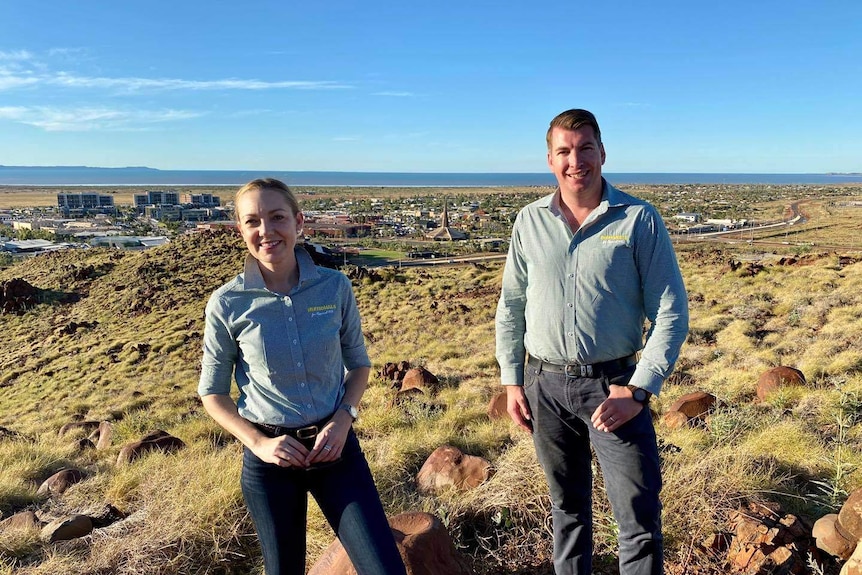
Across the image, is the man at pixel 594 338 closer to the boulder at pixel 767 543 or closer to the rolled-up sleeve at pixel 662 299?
the rolled-up sleeve at pixel 662 299

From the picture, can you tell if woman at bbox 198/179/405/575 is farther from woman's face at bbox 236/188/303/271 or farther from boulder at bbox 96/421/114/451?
boulder at bbox 96/421/114/451

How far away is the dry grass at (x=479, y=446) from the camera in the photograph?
10.9 ft

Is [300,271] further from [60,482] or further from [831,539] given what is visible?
[60,482]

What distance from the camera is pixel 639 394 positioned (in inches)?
90.4

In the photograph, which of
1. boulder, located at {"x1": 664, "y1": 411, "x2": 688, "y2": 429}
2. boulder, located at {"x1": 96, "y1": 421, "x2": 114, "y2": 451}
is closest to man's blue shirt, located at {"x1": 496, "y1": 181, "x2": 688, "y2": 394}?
boulder, located at {"x1": 664, "y1": 411, "x2": 688, "y2": 429}

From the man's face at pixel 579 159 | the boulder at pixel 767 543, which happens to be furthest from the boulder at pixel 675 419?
the man's face at pixel 579 159

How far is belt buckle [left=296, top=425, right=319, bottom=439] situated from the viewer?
2250 mm

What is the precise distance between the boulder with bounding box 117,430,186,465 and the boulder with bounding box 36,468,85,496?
38 cm

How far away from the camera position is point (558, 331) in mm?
2496

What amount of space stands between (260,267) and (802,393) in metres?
5.90

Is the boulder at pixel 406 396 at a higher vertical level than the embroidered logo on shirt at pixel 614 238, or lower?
lower

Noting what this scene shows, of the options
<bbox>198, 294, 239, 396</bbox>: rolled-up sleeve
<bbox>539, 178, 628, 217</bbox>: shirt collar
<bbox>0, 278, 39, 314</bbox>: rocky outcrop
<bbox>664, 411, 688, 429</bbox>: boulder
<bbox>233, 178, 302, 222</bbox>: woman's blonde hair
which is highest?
<bbox>233, 178, 302, 222</bbox>: woman's blonde hair

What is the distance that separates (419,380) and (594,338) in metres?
7.53

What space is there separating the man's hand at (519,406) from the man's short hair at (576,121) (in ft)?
3.94
